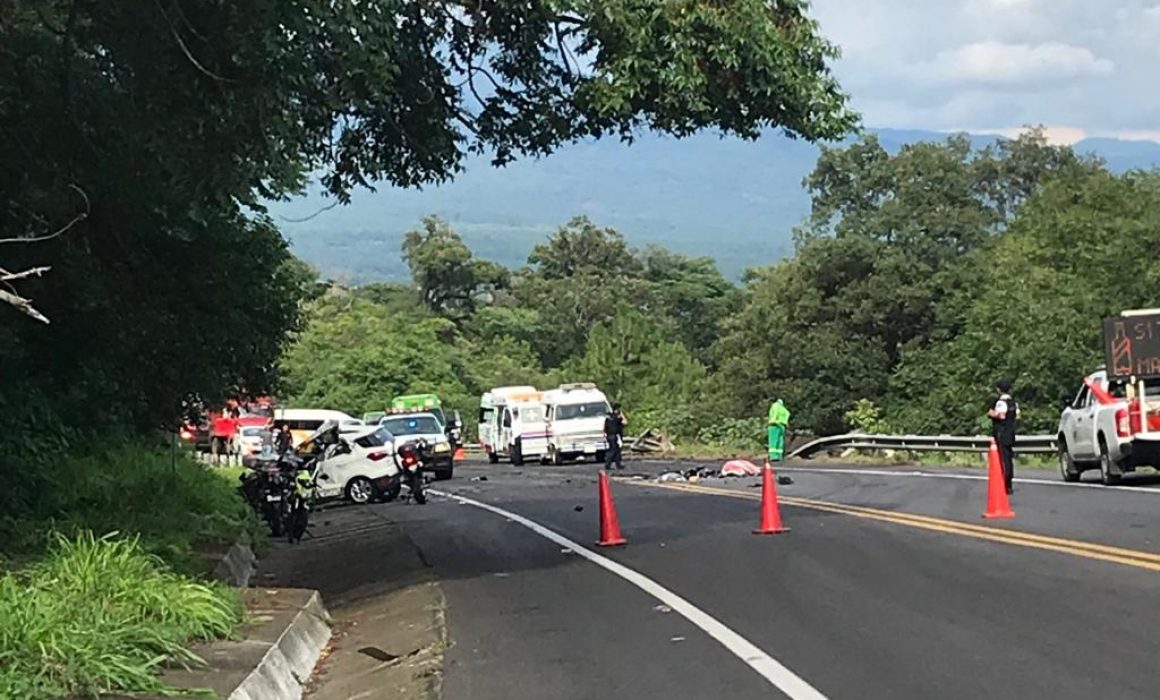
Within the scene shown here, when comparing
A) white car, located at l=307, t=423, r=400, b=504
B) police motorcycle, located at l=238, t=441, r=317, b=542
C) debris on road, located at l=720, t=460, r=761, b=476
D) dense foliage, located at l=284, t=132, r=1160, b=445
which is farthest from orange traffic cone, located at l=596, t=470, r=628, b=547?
dense foliage, located at l=284, t=132, r=1160, b=445

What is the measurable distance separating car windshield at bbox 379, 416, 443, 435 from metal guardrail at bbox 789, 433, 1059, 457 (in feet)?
33.4

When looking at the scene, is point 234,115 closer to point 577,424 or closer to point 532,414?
point 577,424

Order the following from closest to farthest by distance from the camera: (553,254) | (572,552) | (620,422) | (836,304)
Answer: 1. (572,552)
2. (620,422)
3. (836,304)
4. (553,254)

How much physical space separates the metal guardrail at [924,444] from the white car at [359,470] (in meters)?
12.5

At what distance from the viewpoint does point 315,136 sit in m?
15.5

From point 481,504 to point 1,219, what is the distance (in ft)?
49.0

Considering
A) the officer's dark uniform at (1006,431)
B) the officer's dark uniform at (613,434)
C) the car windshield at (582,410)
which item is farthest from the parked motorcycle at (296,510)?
the car windshield at (582,410)

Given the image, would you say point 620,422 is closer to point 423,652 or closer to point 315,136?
point 315,136

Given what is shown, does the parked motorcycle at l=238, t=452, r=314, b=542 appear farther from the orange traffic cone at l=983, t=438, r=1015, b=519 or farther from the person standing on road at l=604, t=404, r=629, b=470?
the person standing on road at l=604, t=404, r=629, b=470

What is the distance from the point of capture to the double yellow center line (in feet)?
43.5

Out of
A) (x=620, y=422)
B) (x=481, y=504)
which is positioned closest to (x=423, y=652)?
(x=481, y=504)

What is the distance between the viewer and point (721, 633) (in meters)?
10.7

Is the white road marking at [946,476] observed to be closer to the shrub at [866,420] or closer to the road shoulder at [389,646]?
the road shoulder at [389,646]

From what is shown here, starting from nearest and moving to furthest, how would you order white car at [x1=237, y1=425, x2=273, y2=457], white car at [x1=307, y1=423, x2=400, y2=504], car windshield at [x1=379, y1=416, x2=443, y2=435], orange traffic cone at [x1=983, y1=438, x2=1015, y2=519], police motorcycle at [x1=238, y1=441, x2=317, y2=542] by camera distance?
orange traffic cone at [x1=983, y1=438, x2=1015, y2=519]
police motorcycle at [x1=238, y1=441, x2=317, y2=542]
white car at [x1=307, y1=423, x2=400, y2=504]
car windshield at [x1=379, y1=416, x2=443, y2=435]
white car at [x1=237, y1=425, x2=273, y2=457]
